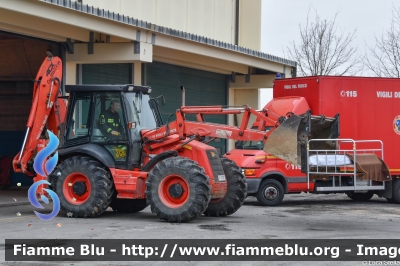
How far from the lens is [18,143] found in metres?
24.7

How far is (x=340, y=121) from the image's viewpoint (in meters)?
19.5

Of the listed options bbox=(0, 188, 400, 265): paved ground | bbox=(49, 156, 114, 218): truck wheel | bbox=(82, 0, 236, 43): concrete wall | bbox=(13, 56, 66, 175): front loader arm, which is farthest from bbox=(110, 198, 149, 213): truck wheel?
bbox=(82, 0, 236, 43): concrete wall

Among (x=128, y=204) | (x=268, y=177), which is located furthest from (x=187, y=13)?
(x=128, y=204)

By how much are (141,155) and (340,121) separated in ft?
21.9

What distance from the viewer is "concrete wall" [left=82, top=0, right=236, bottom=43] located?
75.9 ft

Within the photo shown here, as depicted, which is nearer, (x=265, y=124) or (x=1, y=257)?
(x=1, y=257)

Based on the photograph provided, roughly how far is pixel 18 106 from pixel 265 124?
12478mm

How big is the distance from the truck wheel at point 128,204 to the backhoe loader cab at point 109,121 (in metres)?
1.34

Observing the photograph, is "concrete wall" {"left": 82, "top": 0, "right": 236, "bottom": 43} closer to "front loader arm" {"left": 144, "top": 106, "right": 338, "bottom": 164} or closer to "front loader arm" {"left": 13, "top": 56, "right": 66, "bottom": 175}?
"front loader arm" {"left": 13, "top": 56, "right": 66, "bottom": 175}

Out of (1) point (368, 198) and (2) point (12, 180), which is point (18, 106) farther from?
(1) point (368, 198)

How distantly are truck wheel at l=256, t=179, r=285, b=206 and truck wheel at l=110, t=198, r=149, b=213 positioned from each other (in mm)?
4013

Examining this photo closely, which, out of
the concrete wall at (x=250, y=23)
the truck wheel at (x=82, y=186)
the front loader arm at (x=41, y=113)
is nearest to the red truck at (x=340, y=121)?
the truck wheel at (x=82, y=186)

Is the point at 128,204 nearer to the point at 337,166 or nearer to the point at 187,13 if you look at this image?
the point at 337,166

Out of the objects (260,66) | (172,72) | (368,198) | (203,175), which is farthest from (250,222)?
(260,66)
